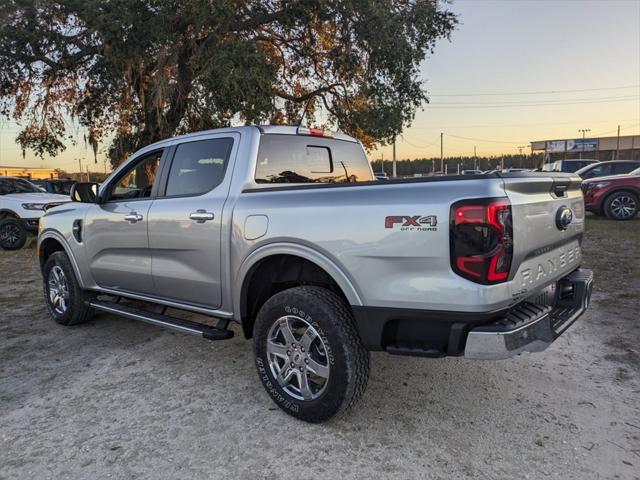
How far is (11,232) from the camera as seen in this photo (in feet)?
35.7

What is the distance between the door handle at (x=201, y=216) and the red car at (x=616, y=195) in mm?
12310

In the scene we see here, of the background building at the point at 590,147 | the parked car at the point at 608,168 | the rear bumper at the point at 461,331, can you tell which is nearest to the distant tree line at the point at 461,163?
the background building at the point at 590,147

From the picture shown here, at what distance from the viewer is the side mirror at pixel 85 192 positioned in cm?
481

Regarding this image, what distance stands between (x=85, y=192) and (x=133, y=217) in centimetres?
93

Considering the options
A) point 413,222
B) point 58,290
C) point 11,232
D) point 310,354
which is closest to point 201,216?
point 310,354

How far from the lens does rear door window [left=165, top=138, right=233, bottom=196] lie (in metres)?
3.80

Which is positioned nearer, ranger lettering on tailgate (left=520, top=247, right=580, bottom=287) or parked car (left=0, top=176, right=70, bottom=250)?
ranger lettering on tailgate (left=520, top=247, right=580, bottom=287)

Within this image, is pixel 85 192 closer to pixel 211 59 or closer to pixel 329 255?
pixel 329 255

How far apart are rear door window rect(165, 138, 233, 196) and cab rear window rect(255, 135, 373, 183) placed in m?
0.31

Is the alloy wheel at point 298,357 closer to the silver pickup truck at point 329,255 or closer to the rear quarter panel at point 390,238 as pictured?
the silver pickup truck at point 329,255

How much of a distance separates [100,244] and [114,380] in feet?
4.73

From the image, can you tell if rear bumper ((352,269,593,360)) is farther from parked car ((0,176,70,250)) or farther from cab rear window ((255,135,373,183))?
parked car ((0,176,70,250))

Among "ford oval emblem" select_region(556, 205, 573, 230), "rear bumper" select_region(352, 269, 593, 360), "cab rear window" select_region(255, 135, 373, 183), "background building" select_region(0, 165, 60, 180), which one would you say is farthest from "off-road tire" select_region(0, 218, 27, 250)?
"background building" select_region(0, 165, 60, 180)

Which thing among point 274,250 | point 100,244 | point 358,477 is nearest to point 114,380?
point 100,244
